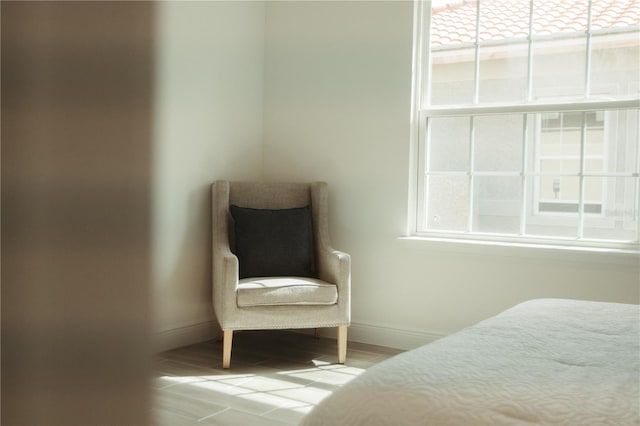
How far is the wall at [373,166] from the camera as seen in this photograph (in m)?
4.00

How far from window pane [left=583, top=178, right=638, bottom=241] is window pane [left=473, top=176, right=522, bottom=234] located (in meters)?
0.42

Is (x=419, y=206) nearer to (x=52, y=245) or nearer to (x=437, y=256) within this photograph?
(x=437, y=256)

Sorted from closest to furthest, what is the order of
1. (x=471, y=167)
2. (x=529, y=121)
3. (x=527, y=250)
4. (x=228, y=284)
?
(x=228, y=284) < (x=527, y=250) < (x=529, y=121) < (x=471, y=167)

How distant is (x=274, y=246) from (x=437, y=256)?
3.54ft

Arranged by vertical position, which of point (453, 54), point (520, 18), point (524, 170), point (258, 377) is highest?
point (520, 18)

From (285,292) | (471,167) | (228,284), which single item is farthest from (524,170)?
(228,284)

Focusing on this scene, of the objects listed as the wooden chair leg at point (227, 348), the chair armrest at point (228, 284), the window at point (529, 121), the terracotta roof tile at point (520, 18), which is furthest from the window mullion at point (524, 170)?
the wooden chair leg at point (227, 348)

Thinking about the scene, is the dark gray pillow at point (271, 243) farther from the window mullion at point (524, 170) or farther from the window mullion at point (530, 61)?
the window mullion at point (530, 61)

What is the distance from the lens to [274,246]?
4.11 metres

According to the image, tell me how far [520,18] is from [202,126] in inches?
86.7

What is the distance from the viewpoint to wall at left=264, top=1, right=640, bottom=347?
4.00 m

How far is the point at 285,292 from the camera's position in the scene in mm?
3725

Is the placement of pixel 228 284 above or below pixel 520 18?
below

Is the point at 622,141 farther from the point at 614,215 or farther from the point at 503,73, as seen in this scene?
the point at 503,73
